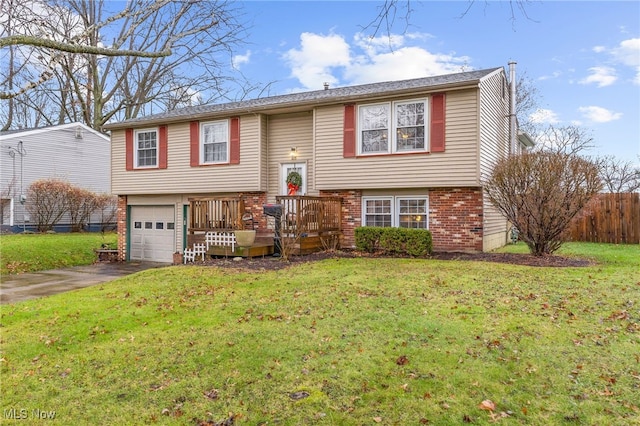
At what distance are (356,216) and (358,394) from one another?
9000mm

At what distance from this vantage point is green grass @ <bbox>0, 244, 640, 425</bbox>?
3230 millimetres

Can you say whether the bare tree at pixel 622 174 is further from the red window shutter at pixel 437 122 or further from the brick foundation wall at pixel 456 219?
the red window shutter at pixel 437 122

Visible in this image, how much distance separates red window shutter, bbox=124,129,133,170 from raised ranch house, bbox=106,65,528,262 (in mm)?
37

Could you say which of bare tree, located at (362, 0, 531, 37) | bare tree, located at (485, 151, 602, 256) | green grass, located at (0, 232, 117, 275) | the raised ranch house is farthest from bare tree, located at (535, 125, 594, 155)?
green grass, located at (0, 232, 117, 275)

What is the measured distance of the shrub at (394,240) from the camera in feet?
34.2

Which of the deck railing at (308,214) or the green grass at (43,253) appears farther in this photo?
→ the green grass at (43,253)

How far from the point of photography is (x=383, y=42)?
4.88 metres

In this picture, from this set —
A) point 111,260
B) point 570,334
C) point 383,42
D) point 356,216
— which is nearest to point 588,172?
point 356,216

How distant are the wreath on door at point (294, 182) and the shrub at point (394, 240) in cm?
291

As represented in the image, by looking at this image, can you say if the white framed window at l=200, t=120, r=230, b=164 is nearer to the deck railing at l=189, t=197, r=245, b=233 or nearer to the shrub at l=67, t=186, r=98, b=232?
the deck railing at l=189, t=197, r=245, b=233

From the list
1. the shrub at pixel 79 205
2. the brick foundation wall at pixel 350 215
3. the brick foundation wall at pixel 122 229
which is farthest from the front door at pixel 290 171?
the shrub at pixel 79 205

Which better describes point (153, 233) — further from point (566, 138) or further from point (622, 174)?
point (622, 174)

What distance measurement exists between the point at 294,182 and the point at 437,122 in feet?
15.2

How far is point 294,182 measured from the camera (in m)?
13.1
